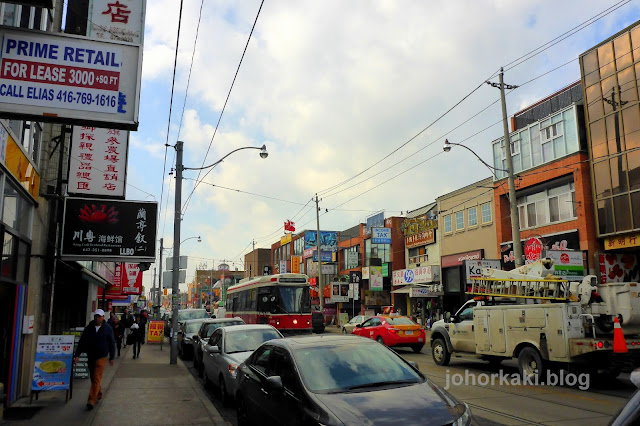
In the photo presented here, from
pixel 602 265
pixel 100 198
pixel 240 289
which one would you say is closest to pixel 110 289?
pixel 240 289

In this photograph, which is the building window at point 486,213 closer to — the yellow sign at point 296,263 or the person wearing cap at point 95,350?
the person wearing cap at point 95,350

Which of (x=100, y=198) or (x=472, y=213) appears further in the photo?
(x=472, y=213)

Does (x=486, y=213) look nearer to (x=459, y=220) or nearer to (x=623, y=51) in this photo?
(x=459, y=220)

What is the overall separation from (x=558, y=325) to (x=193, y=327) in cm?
1402

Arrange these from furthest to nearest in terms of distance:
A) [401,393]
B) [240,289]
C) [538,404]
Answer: [240,289] < [538,404] < [401,393]

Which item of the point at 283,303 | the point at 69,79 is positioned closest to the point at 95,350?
the point at 69,79

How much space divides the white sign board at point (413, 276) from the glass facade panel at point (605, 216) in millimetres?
13833

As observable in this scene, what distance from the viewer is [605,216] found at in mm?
24438

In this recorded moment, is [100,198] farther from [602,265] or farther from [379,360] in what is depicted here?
[602,265]

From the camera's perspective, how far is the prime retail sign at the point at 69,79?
6.13 m

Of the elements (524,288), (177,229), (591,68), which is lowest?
(524,288)

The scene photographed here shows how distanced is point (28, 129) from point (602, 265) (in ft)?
80.3

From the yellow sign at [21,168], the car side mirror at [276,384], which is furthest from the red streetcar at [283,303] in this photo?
the car side mirror at [276,384]

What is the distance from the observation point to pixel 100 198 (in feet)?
45.8
